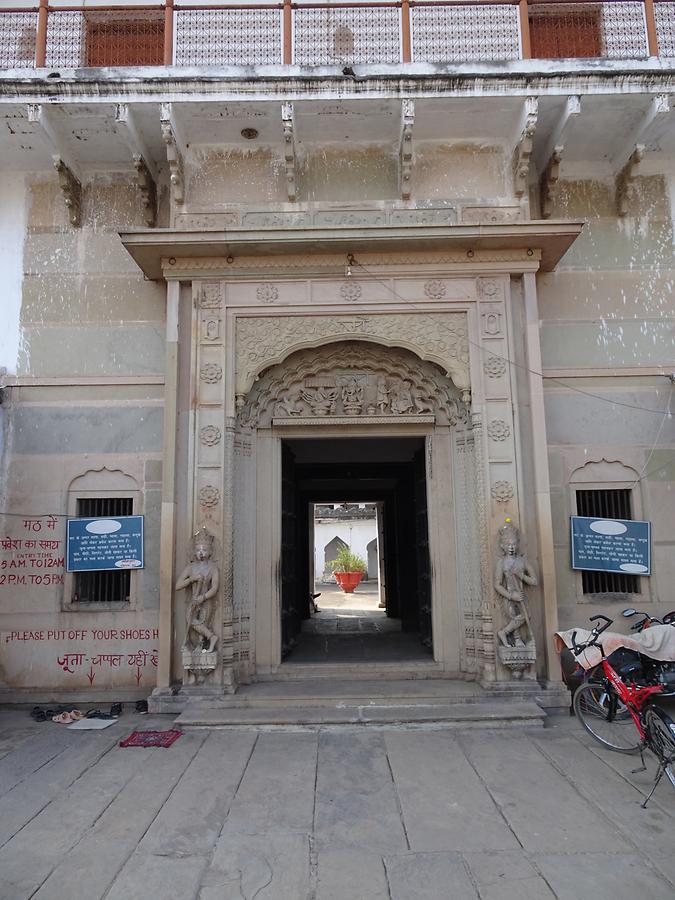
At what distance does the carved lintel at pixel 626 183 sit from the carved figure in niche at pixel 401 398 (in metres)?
3.38

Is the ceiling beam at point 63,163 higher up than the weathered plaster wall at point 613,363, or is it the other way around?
the ceiling beam at point 63,163

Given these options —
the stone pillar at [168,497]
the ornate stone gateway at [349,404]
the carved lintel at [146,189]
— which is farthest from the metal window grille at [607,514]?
the carved lintel at [146,189]

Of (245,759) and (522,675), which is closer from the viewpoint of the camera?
(245,759)

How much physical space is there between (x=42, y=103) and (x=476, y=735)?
787 centimetres

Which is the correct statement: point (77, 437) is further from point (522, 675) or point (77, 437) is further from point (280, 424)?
point (522, 675)

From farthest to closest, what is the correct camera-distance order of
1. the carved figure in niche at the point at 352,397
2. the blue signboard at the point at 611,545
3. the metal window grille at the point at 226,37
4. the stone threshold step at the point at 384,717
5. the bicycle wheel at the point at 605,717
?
the carved figure in niche at the point at 352,397 → the metal window grille at the point at 226,37 → the blue signboard at the point at 611,545 → the stone threshold step at the point at 384,717 → the bicycle wheel at the point at 605,717

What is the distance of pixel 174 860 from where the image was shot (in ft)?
11.7

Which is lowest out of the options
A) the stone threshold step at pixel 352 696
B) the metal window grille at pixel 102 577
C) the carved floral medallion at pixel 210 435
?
the stone threshold step at pixel 352 696

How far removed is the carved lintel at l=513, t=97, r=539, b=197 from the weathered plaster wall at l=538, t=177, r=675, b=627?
721 mm

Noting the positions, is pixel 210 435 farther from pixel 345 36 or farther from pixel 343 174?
pixel 345 36

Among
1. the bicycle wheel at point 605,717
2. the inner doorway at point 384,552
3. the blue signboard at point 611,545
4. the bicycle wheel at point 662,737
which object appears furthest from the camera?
the inner doorway at point 384,552

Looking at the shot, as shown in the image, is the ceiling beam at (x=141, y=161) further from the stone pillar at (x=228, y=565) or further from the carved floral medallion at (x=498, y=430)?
the carved floral medallion at (x=498, y=430)

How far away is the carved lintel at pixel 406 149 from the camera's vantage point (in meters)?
7.00

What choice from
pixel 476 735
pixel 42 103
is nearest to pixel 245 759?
pixel 476 735
